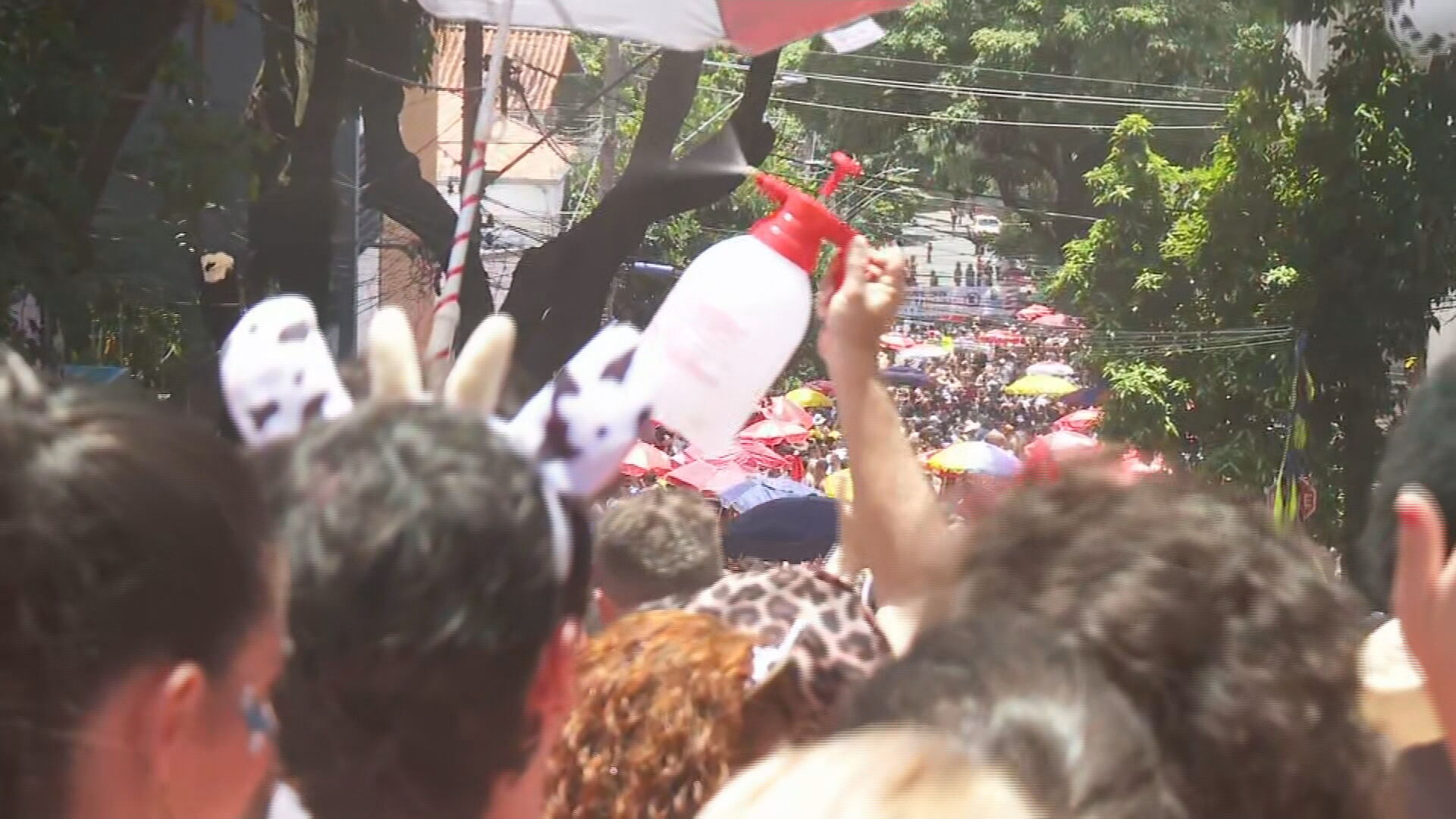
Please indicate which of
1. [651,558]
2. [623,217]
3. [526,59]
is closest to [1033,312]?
[526,59]

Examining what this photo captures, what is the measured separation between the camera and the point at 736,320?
6.25ft

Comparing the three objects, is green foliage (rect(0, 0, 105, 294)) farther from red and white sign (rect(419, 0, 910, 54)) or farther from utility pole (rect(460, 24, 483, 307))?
utility pole (rect(460, 24, 483, 307))

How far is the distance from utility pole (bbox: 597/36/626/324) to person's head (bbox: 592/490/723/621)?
1025cm

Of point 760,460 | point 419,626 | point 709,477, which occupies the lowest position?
point 760,460

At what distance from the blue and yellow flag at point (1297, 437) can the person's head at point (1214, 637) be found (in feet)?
35.2

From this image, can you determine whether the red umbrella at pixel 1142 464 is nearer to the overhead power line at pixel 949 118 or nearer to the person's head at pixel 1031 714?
the person's head at pixel 1031 714

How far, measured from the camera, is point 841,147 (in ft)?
72.4

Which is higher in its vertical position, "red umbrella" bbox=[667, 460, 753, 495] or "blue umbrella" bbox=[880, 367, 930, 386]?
"red umbrella" bbox=[667, 460, 753, 495]

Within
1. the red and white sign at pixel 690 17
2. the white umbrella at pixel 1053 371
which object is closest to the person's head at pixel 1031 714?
the red and white sign at pixel 690 17

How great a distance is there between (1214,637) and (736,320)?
3.14 feet

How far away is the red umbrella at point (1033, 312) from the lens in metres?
25.5

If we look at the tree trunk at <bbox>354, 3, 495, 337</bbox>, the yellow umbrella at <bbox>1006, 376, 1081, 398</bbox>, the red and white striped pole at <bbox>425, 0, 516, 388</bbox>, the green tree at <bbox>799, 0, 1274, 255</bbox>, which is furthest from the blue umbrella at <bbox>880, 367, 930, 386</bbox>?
the red and white striped pole at <bbox>425, 0, 516, 388</bbox>

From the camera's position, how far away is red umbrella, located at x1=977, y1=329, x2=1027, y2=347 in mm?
27844

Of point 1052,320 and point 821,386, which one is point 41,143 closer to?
point 821,386
